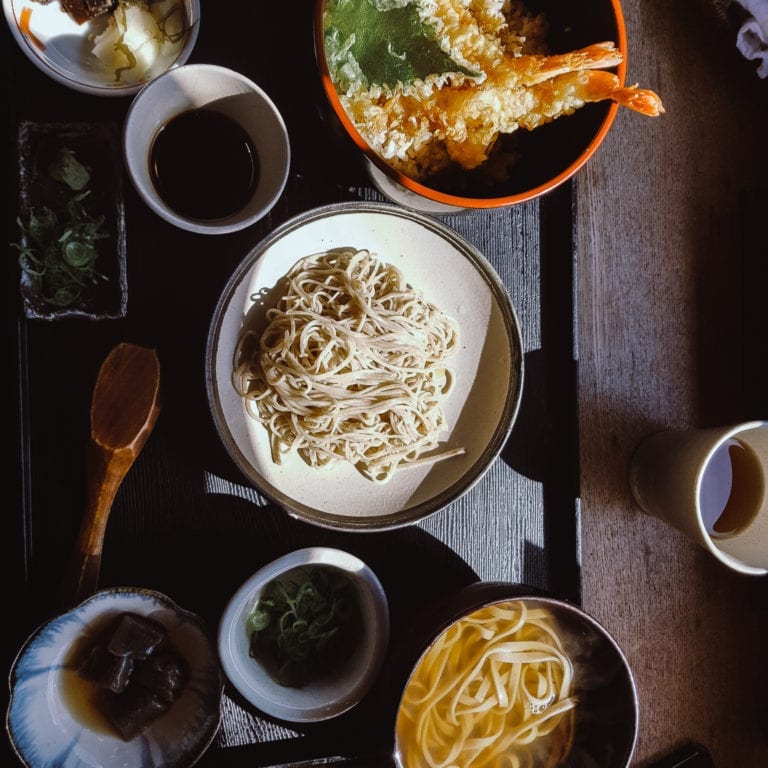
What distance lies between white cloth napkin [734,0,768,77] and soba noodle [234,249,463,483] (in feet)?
3.23

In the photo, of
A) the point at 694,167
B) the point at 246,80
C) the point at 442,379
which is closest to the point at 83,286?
the point at 246,80

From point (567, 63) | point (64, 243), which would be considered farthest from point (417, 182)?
point (64, 243)

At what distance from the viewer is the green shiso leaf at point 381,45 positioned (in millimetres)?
1301

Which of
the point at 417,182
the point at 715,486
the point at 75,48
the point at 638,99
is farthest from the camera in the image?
the point at 715,486

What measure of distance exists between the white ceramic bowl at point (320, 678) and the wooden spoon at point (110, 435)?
288 millimetres

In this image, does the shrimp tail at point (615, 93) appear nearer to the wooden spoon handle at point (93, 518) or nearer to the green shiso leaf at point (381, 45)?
the green shiso leaf at point (381, 45)

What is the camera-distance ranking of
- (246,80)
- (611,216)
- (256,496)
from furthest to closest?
(611,216), (256,496), (246,80)

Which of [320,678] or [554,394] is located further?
[554,394]

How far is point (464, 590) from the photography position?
148 centimetres

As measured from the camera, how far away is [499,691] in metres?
1.44

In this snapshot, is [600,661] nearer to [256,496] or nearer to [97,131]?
[256,496]

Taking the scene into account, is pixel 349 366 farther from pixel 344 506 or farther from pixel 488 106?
pixel 488 106

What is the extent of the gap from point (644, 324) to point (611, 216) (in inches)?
10.2

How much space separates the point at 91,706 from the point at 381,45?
4.37ft
